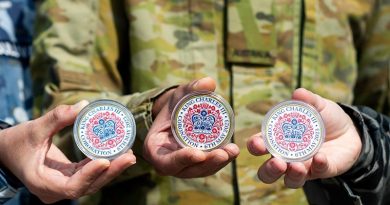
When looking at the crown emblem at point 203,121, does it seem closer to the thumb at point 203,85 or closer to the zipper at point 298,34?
the thumb at point 203,85

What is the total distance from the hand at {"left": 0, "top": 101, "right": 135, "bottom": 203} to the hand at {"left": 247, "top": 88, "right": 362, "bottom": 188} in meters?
0.32

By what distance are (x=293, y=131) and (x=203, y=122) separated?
23 centimetres

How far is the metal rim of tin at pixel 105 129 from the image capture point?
1947mm

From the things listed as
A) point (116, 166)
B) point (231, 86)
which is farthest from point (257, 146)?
point (231, 86)

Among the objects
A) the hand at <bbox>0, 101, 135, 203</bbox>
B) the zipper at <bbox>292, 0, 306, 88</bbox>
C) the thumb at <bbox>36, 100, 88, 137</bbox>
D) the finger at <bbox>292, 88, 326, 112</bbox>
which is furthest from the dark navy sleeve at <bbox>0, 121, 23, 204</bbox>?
the zipper at <bbox>292, 0, 306, 88</bbox>

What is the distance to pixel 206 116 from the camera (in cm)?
199

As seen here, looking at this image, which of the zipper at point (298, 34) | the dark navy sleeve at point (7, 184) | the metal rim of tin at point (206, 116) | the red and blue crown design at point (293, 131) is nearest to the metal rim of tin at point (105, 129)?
the metal rim of tin at point (206, 116)

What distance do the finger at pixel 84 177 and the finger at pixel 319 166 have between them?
0.49m

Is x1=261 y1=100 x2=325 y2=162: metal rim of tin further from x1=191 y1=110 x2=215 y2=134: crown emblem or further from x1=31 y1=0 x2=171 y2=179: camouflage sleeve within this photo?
x1=31 y1=0 x2=171 y2=179: camouflage sleeve

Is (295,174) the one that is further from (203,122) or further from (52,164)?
(52,164)

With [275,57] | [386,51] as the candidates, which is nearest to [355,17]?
[386,51]

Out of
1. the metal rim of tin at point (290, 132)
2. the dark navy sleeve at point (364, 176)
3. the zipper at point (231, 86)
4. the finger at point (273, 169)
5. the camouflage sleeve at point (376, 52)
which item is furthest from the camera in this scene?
the camouflage sleeve at point (376, 52)

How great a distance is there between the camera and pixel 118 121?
1999 millimetres

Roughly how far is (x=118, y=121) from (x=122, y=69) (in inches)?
24.8
